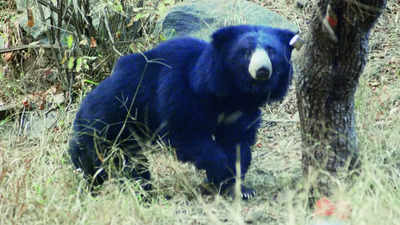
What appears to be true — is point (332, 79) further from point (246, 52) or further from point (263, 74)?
point (246, 52)

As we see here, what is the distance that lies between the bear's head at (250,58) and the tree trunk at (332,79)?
0.34 m

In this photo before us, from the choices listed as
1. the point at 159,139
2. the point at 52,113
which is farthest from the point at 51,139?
the point at 159,139

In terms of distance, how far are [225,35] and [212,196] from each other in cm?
113

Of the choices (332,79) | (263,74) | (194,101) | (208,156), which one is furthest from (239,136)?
(332,79)

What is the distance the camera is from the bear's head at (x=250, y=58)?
13.6 ft

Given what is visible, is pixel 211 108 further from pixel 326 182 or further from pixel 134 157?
pixel 326 182

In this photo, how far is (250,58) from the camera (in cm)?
414

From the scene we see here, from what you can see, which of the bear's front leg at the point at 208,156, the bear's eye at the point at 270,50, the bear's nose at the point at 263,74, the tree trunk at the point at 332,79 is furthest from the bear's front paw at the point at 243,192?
the bear's eye at the point at 270,50

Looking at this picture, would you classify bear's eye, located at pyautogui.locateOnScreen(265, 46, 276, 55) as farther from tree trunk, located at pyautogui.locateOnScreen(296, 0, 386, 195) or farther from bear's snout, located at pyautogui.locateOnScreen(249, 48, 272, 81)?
tree trunk, located at pyautogui.locateOnScreen(296, 0, 386, 195)

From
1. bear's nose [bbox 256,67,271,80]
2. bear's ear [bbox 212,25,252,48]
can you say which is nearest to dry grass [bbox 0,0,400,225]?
bear's nose [bbox 256,67,271,80]

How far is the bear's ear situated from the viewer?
4297 millimetres

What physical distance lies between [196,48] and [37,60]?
9.15 feet

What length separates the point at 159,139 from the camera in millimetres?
4637

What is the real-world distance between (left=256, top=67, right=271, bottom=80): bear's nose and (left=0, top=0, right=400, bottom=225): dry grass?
674 millimetres
